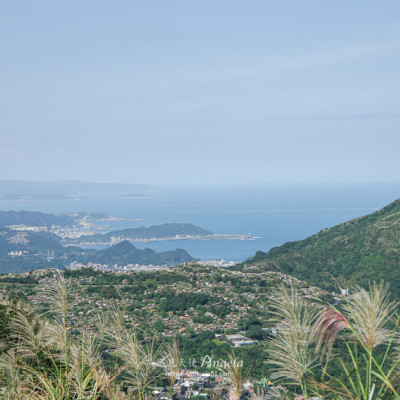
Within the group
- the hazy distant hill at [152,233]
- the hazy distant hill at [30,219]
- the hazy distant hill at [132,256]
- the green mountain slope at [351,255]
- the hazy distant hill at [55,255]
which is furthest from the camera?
the hazy distant hill at [30,219]

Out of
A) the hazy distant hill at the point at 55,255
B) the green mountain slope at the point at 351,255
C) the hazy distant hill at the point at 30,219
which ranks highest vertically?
the green mountain slope at the point at 351,255

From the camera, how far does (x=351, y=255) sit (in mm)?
28500

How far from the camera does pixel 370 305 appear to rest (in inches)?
104

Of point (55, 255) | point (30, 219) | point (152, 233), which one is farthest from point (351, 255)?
point (30, 219)

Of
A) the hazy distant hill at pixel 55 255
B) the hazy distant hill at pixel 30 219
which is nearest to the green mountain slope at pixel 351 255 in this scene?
the hazy distant hill at pixel 55 255

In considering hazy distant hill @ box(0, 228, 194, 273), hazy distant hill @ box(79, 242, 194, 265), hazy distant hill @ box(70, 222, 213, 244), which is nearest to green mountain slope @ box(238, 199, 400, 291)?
hazy distant hill @ box(79, 242, 194, 265)

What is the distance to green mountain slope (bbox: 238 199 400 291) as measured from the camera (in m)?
25.8

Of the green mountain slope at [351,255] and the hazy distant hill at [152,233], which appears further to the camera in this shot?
the hazy distant hill at [152,233]

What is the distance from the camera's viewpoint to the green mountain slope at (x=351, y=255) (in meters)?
25.8

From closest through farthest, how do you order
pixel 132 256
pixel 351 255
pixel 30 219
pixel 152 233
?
pixel 351 255
pixel 132 256
pixel 152 233
pixel 30 219

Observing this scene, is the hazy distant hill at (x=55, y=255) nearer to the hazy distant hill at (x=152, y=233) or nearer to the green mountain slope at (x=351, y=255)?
the hazy distant hill at (x=152, y=233)

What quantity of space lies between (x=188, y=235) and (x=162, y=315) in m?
69.0

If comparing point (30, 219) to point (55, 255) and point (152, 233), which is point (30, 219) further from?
point (55, 255)

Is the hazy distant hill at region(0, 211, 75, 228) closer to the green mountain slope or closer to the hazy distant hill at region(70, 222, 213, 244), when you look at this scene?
the hazy distant hill at region(70, 222, 213, 244)
